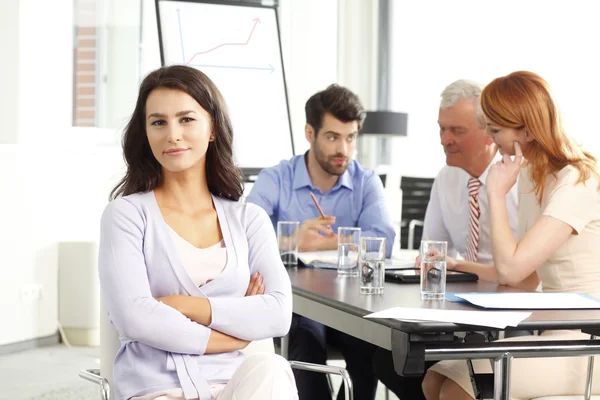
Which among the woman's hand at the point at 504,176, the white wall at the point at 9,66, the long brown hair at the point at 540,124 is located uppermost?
the white wall at the point at 9,66

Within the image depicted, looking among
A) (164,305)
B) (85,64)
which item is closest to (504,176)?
(164,305)

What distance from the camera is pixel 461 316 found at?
1934 millimetres

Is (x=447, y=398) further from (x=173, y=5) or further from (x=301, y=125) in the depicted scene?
(x=301, y=125)

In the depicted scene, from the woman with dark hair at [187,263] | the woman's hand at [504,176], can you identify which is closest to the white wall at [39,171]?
the woman with dark hair at [187,263]

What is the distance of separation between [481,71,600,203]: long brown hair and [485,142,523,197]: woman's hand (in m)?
0.05

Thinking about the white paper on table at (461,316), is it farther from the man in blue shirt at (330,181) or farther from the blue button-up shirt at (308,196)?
the blue button-up shirt at (308,196)

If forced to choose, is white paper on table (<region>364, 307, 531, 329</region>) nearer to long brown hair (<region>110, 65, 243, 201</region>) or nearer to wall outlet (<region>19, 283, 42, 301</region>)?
A: long brown hair (<region>110, 65, 243, 201</region>)

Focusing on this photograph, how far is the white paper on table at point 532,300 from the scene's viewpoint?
2105 millimetres

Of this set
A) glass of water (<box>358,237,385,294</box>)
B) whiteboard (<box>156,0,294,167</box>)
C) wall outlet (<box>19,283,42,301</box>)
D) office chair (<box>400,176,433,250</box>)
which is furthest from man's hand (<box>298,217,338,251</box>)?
wall outlet (<box>19,283,42,301</box>)

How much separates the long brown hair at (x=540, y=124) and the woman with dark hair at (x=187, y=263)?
2.79ft

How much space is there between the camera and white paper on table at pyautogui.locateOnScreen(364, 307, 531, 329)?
187cm

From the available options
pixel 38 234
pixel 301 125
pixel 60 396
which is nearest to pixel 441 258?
pixel 60 396

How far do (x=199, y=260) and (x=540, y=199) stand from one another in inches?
42.7

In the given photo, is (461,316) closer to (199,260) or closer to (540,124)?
(199,260)
